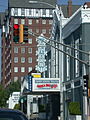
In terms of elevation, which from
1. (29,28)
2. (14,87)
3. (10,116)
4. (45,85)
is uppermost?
(29,28)

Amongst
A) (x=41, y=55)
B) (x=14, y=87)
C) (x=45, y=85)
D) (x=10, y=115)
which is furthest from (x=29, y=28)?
(x=10, y=115)

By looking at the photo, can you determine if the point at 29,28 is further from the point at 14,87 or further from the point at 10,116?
the point at 10,116

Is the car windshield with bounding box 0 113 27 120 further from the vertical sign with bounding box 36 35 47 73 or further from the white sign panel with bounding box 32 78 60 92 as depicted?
the vertical sign with bounding box 36 35 47 73

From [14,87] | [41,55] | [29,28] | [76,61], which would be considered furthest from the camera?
[29,28]

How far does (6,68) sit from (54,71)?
93552mm

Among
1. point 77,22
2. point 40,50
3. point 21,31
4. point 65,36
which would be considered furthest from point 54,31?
point 21,31

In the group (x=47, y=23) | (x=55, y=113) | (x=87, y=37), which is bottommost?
(x=55, y=113)

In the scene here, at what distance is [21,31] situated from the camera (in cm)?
2559

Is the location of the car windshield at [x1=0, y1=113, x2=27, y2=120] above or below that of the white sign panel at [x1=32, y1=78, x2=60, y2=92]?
above

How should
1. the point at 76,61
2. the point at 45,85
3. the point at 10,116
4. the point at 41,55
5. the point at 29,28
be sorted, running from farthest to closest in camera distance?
the point at 29,28 < the point at 41,55 < the point at 45,85 < the point at 76,61 < the point at 10,116

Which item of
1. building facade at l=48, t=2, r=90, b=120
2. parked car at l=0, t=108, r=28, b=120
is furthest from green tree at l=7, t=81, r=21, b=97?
parked car at l=0, t=108, r=28, b=120

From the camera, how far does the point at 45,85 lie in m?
50.2

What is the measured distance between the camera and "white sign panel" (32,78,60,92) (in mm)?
49656

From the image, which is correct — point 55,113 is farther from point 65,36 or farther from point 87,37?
point 87,37
